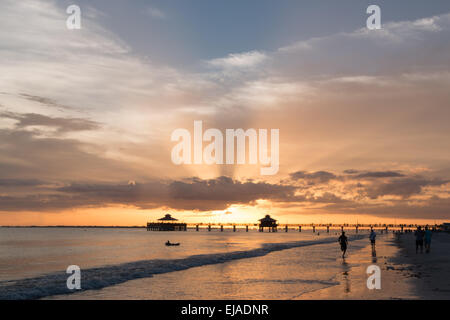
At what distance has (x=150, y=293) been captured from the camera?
20391mm

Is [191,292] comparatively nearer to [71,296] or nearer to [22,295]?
[71,296]
